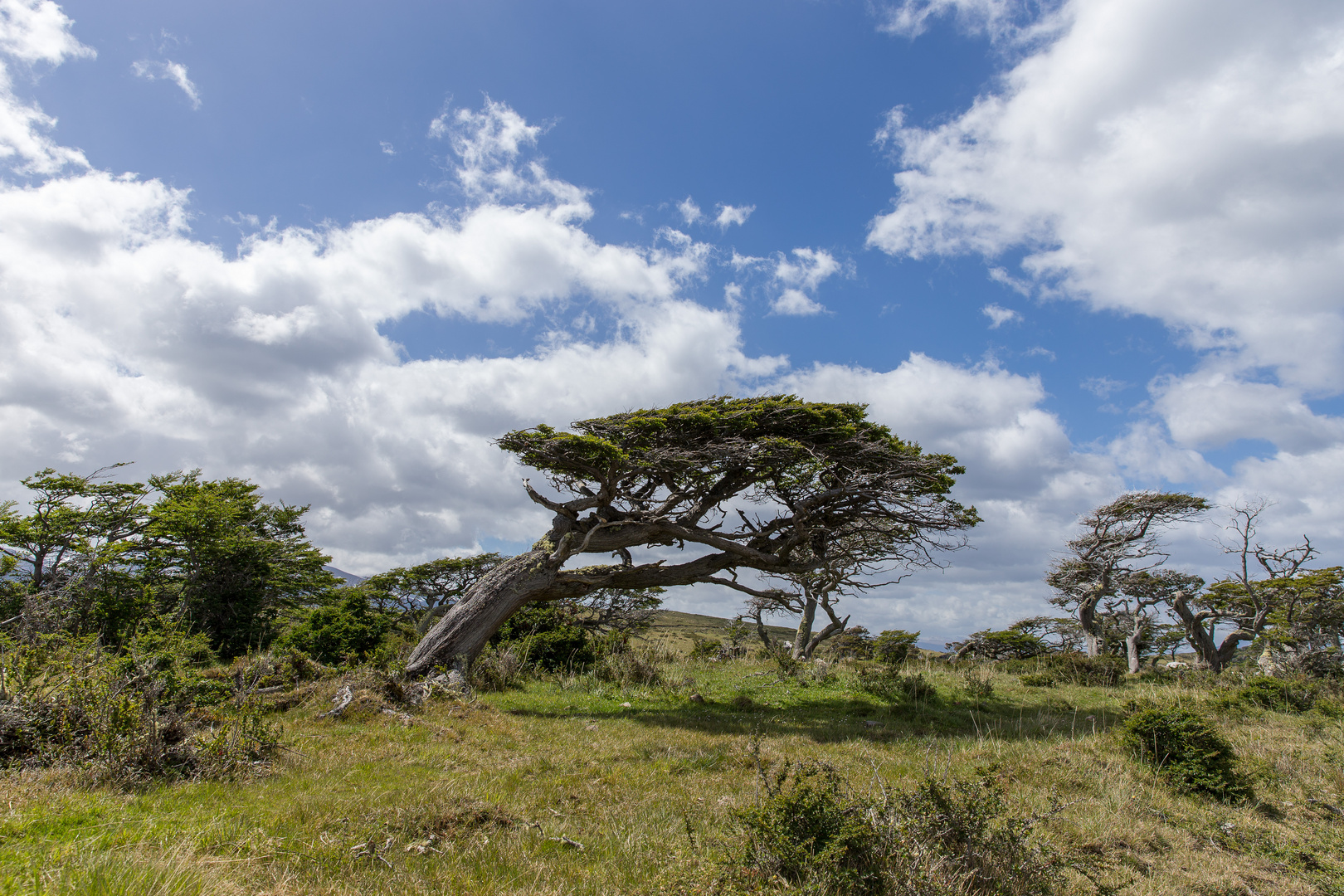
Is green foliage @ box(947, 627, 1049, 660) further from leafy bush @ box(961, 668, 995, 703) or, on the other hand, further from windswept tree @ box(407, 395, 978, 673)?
windswept tree @ box(407, 395, 978, 673)

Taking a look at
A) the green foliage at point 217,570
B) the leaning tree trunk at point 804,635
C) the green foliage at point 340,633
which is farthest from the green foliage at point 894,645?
the green foliage at point 217,570

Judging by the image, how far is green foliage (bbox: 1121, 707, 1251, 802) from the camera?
7.14 meters

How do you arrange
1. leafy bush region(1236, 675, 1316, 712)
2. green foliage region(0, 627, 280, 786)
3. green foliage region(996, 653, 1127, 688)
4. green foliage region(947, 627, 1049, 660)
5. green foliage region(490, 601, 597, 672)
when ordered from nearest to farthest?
green foliage region(0, 627, 280, 786)
leafy bush region(1236, 675, 1316, 712)
green foliage region(490, 601, 597, 672)
green foliage region(996, 653, 1127, 688)
green foliage region(947, 627, 1049, 660)

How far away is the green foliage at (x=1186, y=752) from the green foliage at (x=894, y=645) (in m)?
13.3

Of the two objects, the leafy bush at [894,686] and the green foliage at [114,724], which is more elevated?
the green foliage at [114,724]

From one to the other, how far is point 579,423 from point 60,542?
20.0 m

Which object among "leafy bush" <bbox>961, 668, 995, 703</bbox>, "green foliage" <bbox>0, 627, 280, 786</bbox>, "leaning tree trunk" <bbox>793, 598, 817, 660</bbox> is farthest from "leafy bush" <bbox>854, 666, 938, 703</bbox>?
Result: "green foliage" <bbox>0, 627, 280, 786</bbox>

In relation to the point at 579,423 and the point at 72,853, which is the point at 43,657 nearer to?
the point at 72,853

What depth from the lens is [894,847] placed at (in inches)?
164

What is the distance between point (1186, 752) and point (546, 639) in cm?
1495

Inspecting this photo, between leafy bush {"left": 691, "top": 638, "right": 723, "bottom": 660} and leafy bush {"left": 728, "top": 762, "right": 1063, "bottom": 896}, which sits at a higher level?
leafy bush {"left": 728, "top": 762, "right": 1063, "bottom": 896}

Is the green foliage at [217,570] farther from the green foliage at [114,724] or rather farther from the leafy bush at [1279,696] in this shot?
the leafy bush at [1279,696]

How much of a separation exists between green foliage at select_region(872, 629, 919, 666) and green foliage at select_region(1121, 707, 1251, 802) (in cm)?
1329

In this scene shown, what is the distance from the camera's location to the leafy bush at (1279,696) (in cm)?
1257
